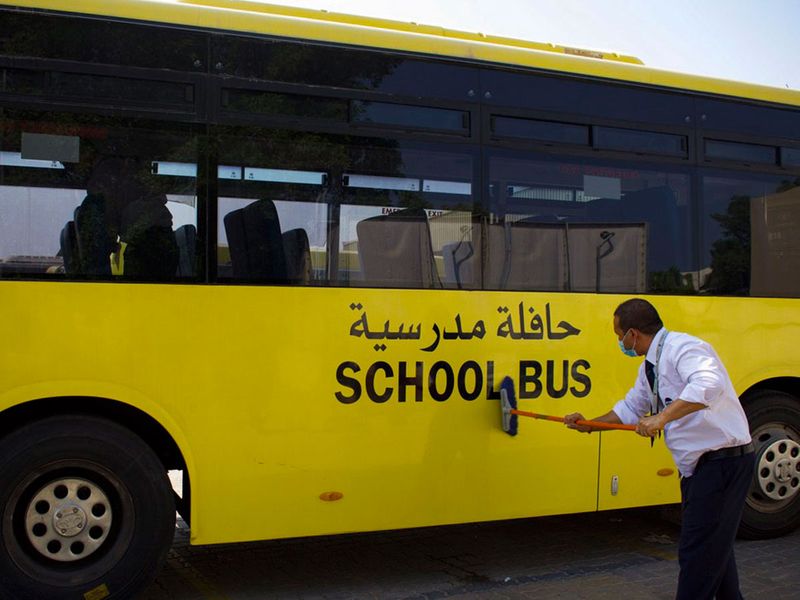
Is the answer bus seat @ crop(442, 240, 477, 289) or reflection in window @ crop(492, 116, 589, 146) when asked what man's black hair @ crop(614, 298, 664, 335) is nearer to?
bus seat @ crop(442, 240, 477, 289)

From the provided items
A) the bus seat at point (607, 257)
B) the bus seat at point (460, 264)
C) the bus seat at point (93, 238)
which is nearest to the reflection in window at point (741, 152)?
the bus seat at point (607, 257)

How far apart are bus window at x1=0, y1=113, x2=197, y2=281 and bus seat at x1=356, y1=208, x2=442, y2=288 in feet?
3.49

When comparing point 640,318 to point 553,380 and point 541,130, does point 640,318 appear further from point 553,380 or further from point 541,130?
point 541,130

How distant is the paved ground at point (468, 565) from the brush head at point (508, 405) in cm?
101

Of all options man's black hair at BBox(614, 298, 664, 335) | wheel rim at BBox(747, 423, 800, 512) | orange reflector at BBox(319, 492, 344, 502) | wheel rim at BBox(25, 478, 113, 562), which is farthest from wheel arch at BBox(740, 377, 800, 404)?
wheel rim at BBox(25, 478, 113, 562)

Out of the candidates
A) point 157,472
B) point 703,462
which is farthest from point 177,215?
point 703,462

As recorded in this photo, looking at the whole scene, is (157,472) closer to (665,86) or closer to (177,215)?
(177,215)

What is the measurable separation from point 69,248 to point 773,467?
529 cm

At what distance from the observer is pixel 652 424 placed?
12.5 ft

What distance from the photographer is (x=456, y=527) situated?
22.3 ft

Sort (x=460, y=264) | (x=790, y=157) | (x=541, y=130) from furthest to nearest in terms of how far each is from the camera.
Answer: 1. (x=790, y=157)
2. (x=541, y=130)
3. (x=460, y=264)

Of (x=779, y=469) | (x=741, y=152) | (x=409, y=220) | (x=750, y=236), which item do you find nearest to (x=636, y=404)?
(x=409, y=220)

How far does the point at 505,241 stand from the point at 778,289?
2.37 metres

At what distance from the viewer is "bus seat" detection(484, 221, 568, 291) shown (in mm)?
5508
